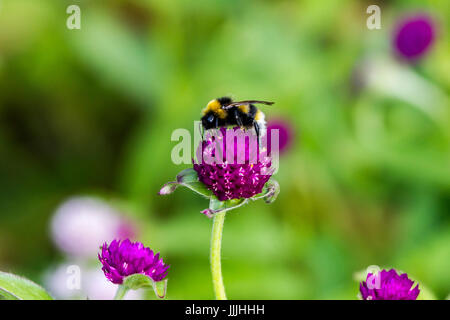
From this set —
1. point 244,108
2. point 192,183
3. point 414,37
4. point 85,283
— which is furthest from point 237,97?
point 192,183

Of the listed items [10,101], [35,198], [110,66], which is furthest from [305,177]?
[10,101]

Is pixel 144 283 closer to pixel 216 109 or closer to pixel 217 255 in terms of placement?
pixel 217 255

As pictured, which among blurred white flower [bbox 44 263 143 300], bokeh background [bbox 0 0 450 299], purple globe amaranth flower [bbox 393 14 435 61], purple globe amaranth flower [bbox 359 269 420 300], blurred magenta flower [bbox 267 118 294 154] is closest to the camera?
purple globe amaranth flower [bbox 359 269 420 300]

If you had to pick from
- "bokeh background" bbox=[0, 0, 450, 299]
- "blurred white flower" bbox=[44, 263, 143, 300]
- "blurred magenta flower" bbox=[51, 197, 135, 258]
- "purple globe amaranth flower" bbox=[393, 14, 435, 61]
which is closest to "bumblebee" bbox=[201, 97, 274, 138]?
"blurred white flower" bbox=[44, 263, 143, 300]

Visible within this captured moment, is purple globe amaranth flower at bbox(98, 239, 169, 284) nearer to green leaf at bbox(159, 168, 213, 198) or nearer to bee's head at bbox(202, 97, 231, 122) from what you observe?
green leaf at bbox(159, 168, 213, 198)

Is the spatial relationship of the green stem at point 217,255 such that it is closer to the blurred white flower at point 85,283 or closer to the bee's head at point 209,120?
the bee's head at point 209,120
